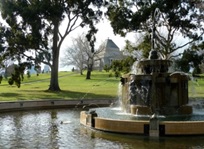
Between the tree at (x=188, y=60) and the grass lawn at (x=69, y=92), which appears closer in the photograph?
the grass lawn at (x=69, y=92)

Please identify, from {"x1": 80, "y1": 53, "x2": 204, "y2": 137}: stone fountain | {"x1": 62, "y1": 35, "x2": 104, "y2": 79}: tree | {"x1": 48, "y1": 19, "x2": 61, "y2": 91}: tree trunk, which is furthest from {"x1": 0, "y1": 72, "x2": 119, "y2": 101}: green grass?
{"x1": 62, "y1": 35, "x2": 104, "y2": 79}: tree

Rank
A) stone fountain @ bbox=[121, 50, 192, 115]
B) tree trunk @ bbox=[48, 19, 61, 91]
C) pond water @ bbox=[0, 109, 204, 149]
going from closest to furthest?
pond water @ bbox=[0, 109, 204, 149] → stone fountain @ bbox=[121, 50, 192, 115] → tree trunk @ bbox=[48, 19, 61, 91]

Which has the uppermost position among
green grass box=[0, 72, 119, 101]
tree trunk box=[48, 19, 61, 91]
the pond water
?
tree trunk box=[48, 19, 61, 91]

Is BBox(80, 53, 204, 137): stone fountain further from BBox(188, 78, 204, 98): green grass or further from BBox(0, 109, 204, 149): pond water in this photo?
BBox(188, 78, 204, 98): green grass

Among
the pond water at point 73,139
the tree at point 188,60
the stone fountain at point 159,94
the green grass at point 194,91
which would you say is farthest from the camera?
the tree at point 188,60

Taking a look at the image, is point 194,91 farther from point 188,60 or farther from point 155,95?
point 155,95

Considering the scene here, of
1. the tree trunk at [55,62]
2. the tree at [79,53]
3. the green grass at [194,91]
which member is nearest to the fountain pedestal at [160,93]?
the green grass at [194,91]

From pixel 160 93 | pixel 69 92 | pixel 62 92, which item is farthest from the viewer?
pixel 69 92

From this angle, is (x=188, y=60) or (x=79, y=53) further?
(x=79, y=53)

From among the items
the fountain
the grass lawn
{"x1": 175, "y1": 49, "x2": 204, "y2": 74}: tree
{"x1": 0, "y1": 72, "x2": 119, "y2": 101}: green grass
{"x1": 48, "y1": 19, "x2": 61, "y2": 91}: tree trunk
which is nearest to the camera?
the fountain

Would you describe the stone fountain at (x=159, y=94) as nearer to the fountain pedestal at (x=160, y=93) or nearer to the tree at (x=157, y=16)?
the fountain pedestal at (x=160, y=93)

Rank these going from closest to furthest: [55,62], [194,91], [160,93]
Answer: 1. [160,93]
2. [194,91]
3. [55,62]

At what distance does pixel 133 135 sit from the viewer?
13.5m

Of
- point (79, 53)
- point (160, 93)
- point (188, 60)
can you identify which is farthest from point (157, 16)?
point (79, 53)
